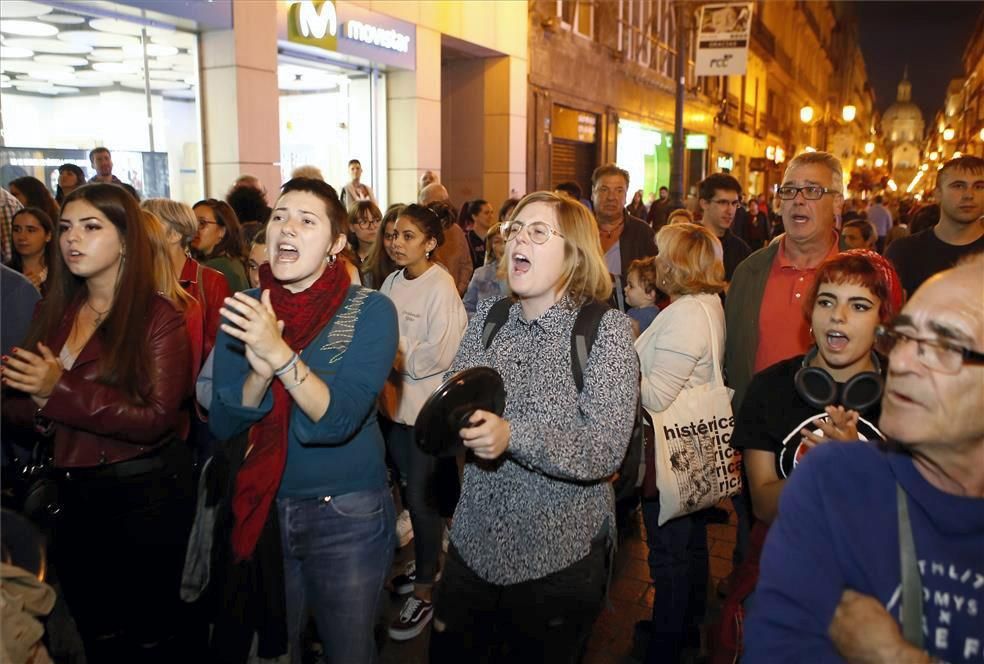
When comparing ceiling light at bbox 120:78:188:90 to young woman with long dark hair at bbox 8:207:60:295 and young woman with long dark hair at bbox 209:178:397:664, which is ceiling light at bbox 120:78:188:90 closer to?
young woman with long dark hair at bbox 8:207:60:295

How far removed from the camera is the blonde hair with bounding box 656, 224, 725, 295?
361cm

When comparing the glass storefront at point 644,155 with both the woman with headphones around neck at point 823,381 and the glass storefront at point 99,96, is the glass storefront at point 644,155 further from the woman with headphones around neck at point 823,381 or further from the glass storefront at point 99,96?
the woman with headphones around neck at point 823,381

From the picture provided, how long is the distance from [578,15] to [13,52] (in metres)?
13.7

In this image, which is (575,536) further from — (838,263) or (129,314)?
(129,314)

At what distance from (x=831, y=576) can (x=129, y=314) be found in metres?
2.56

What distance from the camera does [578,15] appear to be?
18500 millimetres

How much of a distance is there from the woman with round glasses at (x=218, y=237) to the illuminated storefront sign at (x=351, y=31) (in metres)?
5.71

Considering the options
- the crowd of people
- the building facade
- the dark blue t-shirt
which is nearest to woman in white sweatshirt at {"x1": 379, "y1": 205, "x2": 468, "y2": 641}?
the crowd of people

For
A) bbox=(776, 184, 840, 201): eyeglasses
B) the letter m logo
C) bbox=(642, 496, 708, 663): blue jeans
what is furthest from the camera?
the letter m logo

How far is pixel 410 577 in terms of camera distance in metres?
4.45

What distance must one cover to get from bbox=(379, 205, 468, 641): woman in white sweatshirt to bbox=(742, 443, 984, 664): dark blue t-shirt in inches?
99.0

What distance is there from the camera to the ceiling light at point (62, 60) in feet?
27.1

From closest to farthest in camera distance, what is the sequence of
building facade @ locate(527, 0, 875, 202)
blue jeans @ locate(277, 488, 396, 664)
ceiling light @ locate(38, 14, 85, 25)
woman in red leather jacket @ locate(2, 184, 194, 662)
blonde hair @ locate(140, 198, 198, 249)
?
1. blue jeans @ locate(277, 488, 396, 664)
2. woman in red leather jacket @ locate(2, 184, 194, 662)
3. blonde hair @ locate(140, 198, 198, 249)
4. ceiling light @ locate(38, 14, 85, 25)
5. building facade @ locate(527, 0, 875, 202)

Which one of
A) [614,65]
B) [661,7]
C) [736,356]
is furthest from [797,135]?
[736,356]
